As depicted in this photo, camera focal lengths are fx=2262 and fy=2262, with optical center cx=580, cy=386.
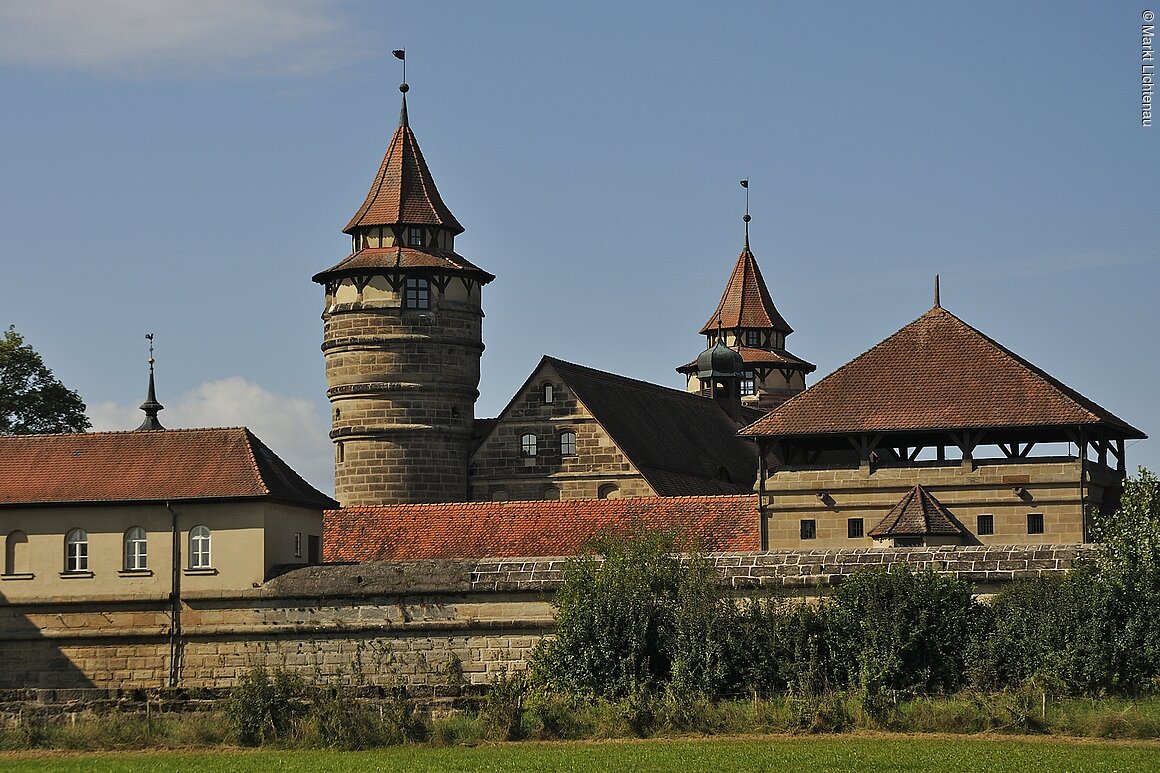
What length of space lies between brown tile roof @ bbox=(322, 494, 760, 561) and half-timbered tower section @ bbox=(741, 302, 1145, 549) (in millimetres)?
1535

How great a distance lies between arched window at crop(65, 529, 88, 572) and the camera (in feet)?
131

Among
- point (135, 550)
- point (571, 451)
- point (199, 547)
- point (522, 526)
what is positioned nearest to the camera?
point (199, 547)

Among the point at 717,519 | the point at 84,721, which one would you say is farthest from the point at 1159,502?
the point at 84,721

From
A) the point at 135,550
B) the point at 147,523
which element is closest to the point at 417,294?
the point at 147,523

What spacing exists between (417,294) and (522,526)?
1197 centimetres

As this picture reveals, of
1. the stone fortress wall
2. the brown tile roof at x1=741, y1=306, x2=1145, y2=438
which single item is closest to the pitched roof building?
the stone fortress wall

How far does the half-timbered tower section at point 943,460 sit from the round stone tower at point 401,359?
11.5 metres

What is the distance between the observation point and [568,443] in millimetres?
59625

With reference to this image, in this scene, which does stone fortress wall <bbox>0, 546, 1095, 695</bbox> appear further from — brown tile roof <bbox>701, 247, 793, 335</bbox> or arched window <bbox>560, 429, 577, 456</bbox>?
brown tile roof <bbox>701, 247, 793, 335</bbox>

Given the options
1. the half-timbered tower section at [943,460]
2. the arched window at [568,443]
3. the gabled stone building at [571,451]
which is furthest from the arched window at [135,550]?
the arched window at [568,443]

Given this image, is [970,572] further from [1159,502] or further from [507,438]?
[507,438]

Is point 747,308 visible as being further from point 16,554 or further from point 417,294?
point 16,554

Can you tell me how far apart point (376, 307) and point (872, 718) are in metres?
29.5

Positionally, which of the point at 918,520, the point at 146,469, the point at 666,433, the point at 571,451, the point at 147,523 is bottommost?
the point at 147,523
